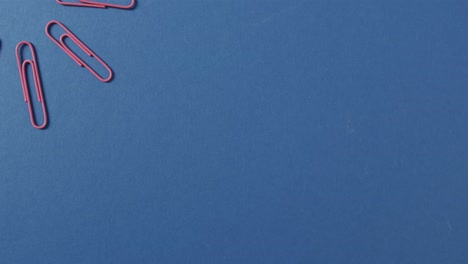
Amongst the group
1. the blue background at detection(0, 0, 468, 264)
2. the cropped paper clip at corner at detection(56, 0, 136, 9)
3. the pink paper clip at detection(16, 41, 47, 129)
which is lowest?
the blue background at detection(0, 0, 468, 264)

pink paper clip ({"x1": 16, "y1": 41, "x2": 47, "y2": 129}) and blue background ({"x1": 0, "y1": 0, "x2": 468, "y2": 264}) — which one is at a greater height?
pink paper clip ({"x1": 16, "y1": 41, "x2": 47, "y2": 129})

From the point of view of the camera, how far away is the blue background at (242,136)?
6.04 feet

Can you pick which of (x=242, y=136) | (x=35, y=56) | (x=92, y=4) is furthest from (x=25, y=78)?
(x=242, y=136)

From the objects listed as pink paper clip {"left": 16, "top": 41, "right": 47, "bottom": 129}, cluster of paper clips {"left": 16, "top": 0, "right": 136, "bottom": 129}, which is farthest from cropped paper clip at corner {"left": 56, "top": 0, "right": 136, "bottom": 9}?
pink paper clip {"left": 16, "top": 41, "right": 47, "bottom": 129}

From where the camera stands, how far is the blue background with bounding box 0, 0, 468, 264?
1842 mm

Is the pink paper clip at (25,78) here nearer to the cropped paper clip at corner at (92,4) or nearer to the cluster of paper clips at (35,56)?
the cluster of paper clips at (35,56)

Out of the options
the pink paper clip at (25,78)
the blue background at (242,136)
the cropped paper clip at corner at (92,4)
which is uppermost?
the cropped paper clip at corner at (92,4)

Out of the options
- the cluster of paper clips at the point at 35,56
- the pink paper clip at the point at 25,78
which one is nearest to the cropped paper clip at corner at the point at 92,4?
the cluster of paper clips at the point at 35,56

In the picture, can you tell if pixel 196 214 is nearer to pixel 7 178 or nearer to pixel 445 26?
pixel 7 178

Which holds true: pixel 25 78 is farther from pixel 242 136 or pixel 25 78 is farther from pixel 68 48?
pixel 242 136

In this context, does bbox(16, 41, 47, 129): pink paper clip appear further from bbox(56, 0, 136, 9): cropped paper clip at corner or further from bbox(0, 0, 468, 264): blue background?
bbox(56, 0, 136, 9): cropped paper clip at corner

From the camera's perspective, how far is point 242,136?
1.89 m

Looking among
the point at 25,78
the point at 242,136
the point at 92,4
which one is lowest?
the point at 242,136

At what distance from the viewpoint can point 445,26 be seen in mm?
1902
